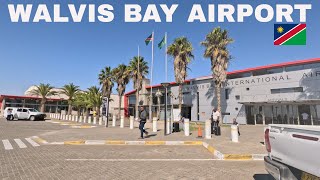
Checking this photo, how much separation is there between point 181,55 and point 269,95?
1260 cm

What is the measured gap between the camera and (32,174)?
21.1 ft

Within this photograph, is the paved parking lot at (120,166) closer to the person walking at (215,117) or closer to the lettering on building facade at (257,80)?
the person walking at (215,117)

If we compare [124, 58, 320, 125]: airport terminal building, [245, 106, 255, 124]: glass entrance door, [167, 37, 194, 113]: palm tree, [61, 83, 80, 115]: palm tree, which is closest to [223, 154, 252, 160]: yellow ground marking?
[124, 58, 320, 125]: airport terminal building

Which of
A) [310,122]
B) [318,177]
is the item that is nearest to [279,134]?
[318,177]

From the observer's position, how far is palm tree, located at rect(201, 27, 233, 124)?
108ft

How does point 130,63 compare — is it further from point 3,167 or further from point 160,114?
point 3,167

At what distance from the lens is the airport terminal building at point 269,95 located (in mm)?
28797

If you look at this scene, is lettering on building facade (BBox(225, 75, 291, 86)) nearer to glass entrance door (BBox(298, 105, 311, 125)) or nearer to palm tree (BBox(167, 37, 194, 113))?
glass entrance door (BBox(298, 105, 311, 125))

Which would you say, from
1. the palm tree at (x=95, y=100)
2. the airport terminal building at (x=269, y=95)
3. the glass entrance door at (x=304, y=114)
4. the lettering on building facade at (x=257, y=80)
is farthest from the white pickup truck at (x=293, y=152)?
the palm tree at (x=95, y=100)

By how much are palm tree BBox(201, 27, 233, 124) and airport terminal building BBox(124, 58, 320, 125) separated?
3858 mm

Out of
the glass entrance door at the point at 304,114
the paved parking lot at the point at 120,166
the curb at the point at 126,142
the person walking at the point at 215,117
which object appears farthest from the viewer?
the glass entrance door at the point at 304,114

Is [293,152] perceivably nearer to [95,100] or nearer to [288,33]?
[288,33]

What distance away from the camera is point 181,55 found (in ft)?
121

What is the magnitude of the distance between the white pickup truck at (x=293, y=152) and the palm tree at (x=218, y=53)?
93.5ft
